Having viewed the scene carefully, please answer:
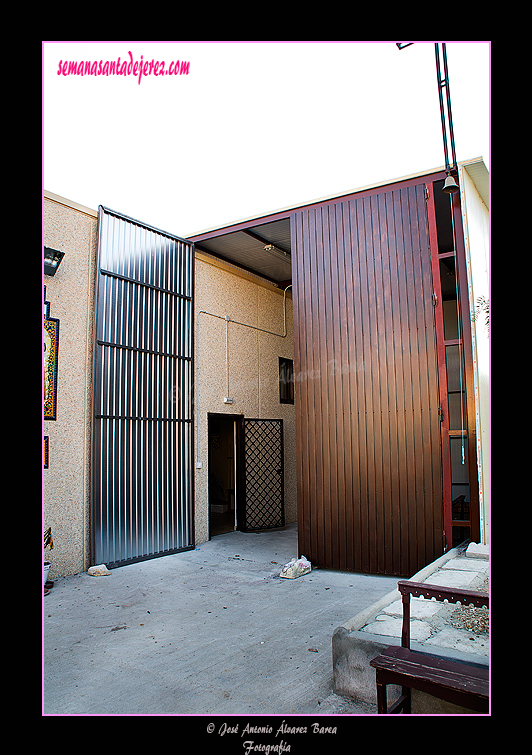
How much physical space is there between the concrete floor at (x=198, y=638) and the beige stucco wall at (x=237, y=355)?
223 centimetres

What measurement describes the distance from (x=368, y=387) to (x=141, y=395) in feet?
9.30

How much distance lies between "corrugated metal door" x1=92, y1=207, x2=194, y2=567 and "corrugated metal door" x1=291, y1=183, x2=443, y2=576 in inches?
70.7

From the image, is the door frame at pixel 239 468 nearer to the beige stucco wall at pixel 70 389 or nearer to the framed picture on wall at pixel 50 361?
the beige stucco wall at pixel 70 389

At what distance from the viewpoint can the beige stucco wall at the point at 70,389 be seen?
575cm

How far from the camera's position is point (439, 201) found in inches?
242

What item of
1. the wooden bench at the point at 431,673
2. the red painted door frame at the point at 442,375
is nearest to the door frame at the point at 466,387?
the red painted door frame at the point at 442,375

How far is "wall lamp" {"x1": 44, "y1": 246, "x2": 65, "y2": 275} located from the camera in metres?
5.69

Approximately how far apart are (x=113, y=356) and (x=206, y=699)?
433cm

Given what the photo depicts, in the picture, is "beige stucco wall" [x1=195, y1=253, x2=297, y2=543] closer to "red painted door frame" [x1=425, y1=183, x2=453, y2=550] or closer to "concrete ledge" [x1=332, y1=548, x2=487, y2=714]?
"red painted door frame" [x1=425, y1=183, x2=453, y2=550]

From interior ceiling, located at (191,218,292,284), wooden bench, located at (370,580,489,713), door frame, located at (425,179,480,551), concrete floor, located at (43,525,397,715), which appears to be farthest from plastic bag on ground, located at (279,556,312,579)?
interior ceiling, located at (191,218,292,284)

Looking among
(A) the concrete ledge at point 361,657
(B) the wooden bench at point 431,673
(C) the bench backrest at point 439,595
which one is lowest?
(A) the concrete ledge at point 361,657

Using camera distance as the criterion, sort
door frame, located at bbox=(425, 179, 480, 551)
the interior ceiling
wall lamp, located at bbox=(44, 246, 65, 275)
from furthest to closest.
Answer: the interior ceiling
wall lamp, located at bbox=(44, 246, 65, 275)
door frame, located at bbox=(425, 179, 480, 551)

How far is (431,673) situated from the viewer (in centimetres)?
234
